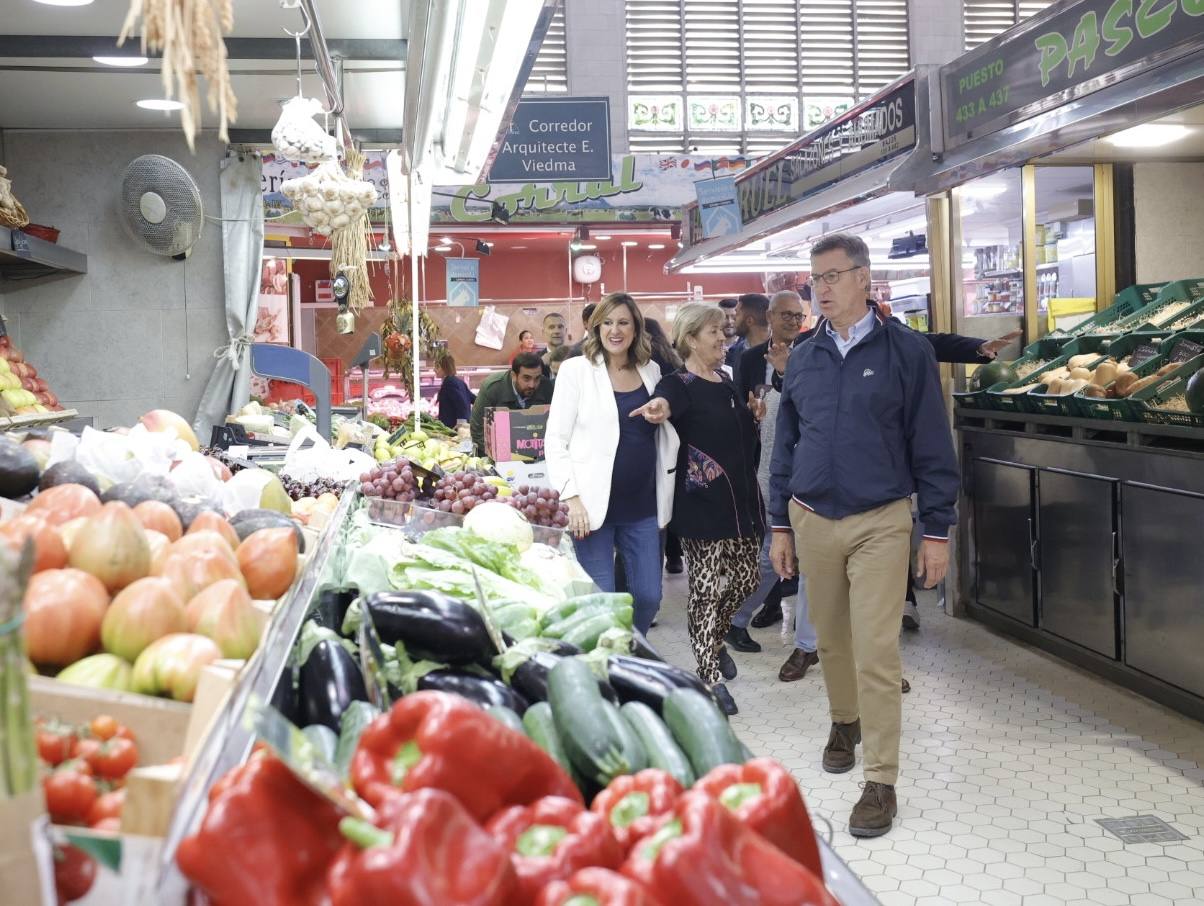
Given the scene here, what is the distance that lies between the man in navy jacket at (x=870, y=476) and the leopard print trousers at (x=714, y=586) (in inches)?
39.3

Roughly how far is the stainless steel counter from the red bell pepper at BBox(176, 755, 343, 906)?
390 cm

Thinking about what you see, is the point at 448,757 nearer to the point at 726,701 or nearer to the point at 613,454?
the point at 613,454

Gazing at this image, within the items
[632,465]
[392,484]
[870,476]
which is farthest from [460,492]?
[870,476]

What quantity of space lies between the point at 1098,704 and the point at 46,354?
6484mm

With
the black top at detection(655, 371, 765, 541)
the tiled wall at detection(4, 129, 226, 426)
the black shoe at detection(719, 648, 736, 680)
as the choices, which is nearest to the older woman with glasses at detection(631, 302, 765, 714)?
the black top at detection(655, 371, 765, 541)

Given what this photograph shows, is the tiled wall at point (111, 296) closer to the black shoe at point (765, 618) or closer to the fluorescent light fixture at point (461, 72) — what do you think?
the fluorescent light fixture at point (461, 72)

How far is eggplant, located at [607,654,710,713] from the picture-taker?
1.62 m

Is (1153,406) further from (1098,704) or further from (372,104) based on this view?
(372,104)

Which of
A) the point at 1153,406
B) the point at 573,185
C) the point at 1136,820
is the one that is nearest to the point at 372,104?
the point at 1153,406

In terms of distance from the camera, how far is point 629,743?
1.39m

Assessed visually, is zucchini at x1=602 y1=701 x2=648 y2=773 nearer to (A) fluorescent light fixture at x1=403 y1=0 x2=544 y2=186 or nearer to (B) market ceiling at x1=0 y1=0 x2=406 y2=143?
(A) fluorescent light fixture at x1=403 y1=0 x2=544 y2=186

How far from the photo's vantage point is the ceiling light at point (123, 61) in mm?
5258

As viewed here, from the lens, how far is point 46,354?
7277 mm

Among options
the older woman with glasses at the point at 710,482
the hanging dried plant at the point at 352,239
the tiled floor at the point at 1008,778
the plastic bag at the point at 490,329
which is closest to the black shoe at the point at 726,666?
the tiled floor at the point at 1008,778
